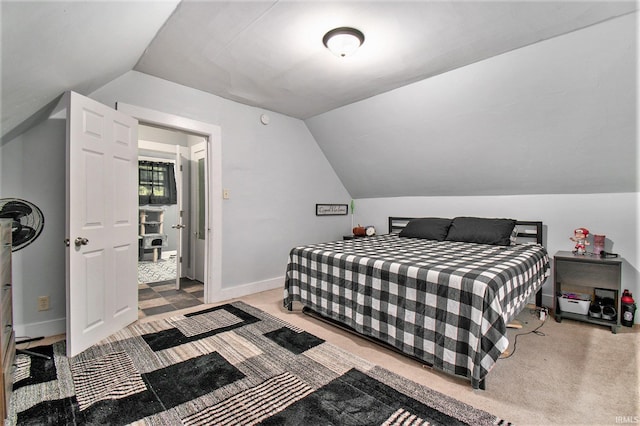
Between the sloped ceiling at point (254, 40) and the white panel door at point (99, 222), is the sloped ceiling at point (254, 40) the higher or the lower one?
the higher one

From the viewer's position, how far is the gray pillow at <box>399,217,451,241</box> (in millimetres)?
3812

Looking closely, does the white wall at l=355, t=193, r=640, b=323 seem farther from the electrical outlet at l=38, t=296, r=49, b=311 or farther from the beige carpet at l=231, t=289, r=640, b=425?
the electrical outlet at l=38, t=296, r=49, b=311

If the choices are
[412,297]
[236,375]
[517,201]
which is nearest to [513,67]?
[517,201]

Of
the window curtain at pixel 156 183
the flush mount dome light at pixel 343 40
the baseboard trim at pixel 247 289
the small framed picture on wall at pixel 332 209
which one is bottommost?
the baseboard trim at pixel 247 289

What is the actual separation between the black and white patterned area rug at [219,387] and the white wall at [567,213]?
260 cm

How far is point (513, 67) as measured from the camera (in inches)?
100

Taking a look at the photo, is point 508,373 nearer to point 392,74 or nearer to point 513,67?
point 513,67

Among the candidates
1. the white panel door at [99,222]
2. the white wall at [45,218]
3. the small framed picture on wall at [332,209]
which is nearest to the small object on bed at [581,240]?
the small framed picture on wall at [332,209]

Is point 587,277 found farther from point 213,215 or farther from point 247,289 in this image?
point 213,215

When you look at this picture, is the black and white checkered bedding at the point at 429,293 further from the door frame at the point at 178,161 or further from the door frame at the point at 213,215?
the door frame at the point at 178,161

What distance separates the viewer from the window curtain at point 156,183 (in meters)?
6.28

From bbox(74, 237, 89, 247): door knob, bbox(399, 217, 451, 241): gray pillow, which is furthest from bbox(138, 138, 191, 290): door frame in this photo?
bbox(399, 217, 451, 241): gray pillow

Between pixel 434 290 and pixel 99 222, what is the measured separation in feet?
8.71

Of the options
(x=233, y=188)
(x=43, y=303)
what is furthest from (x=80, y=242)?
(x=233, y=188)
